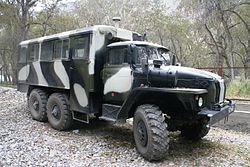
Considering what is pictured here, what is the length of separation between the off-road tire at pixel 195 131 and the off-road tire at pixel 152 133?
57.3 inches

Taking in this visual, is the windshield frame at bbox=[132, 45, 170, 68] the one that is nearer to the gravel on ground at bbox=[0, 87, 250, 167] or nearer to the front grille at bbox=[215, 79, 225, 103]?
the front grille at bbox=[215, 79, 225, 103]

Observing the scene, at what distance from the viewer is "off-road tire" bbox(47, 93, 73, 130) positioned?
8016mm

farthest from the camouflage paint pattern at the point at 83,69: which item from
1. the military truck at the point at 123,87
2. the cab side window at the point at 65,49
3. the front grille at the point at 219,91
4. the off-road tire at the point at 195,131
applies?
the front grille at the point at 219,91

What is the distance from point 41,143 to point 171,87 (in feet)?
10.4

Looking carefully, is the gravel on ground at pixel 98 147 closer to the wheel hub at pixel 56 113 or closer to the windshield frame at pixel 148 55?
the wheel hub at pixel 56 113

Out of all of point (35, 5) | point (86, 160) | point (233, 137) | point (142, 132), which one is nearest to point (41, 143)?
point (86, 160)

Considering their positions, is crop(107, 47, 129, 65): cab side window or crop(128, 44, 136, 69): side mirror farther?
crop(107, 47, 129, 65): cab side window

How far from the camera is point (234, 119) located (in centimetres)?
985

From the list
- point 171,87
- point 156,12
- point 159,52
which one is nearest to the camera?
point 171,87

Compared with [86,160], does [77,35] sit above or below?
above

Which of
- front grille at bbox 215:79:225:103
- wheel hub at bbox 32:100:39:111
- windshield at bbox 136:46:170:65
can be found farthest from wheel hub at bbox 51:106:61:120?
front grille at bbox 215:79:225:103

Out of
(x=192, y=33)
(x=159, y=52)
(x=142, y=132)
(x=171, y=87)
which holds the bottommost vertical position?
(x=142, y=132)

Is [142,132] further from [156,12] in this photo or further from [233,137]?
[156,12]

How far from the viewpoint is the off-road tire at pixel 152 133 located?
563 centimetres
